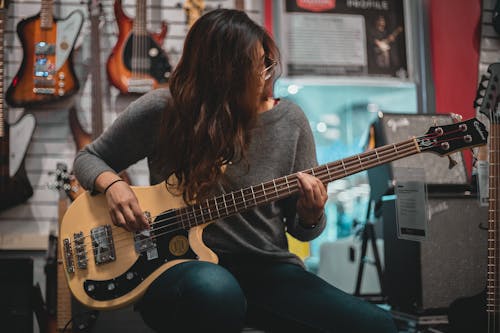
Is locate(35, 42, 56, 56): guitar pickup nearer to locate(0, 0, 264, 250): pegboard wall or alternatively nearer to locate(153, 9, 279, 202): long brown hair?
locate(0, 0, 264, 250): pegboard wall

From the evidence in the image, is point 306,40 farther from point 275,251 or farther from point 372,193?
point 275,251

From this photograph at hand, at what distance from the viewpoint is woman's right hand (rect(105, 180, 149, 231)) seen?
4.94ft

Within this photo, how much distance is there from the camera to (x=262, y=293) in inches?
58.4

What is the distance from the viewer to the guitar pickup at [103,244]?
1529 millimetres

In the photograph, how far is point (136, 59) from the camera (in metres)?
2.87

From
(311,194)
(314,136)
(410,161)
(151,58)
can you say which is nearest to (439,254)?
(410,161)

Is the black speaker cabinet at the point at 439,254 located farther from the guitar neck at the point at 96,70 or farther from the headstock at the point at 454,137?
the guitar neck at the point at 96,70

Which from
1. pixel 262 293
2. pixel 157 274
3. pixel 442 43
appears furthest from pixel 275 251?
pixel 442 43

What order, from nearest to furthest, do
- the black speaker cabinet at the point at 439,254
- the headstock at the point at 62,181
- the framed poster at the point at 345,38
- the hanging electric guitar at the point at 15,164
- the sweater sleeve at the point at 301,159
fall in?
the sweater sleeve at the point at 301,159
the black speaker cabinet at the point at 439,254
the headstock at the point at 62,181
the hanging electric guitar at the point at 15,164
the framed poster at the point at 345,38

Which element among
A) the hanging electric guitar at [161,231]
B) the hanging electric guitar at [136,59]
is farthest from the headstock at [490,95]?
the hanging electric guitar at [136,59]

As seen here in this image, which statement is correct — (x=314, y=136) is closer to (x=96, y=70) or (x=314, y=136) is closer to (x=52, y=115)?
(x=96, y=70)

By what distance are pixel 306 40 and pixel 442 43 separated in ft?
2.70

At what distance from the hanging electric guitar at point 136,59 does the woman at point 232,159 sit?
4.03 feet

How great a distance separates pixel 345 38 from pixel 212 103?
72.7 inches
